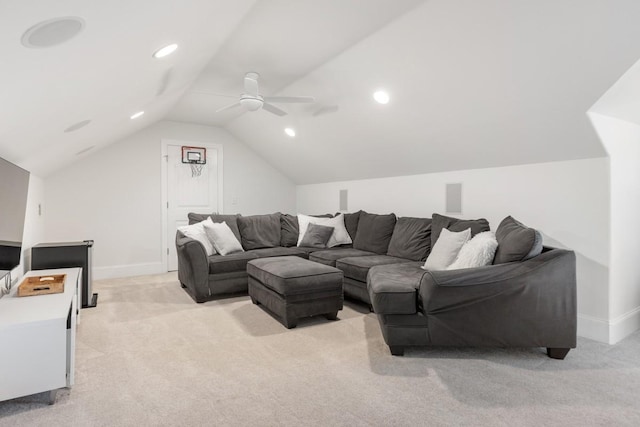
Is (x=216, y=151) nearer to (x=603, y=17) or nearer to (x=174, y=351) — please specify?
(x=174, y=351)

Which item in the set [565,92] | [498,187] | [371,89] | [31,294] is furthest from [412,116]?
[31,294]

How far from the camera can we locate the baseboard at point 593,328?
9.48 feet

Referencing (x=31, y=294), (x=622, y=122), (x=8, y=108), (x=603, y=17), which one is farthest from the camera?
(x=622, y=122)

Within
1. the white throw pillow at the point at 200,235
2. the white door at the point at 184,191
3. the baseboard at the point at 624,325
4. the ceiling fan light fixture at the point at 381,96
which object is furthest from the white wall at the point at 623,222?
the white door at the point at 184,191

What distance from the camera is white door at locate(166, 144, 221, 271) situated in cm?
596

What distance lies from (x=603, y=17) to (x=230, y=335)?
329 cm

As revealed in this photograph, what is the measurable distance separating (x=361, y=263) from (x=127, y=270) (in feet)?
12.3

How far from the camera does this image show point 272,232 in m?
5.33

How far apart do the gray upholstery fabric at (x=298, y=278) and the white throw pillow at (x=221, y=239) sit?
1.08m

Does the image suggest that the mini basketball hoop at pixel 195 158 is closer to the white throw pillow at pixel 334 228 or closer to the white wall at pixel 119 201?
the white wall at pixel 119 201

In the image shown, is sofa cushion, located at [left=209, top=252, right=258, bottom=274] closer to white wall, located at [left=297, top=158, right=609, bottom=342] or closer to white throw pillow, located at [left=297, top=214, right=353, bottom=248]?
white throw pillow, located at [left=297, top=214, right=353, bottom=248]

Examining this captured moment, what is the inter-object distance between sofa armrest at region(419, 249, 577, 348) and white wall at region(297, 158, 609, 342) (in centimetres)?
62

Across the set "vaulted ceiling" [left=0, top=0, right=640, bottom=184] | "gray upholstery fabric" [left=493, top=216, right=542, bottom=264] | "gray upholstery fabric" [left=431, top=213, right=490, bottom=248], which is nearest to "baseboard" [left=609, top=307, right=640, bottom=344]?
"gray upholstery fabric" [left=493, top=216, right=542, bottom=264]

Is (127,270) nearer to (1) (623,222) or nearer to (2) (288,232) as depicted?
(2) (288,232)
